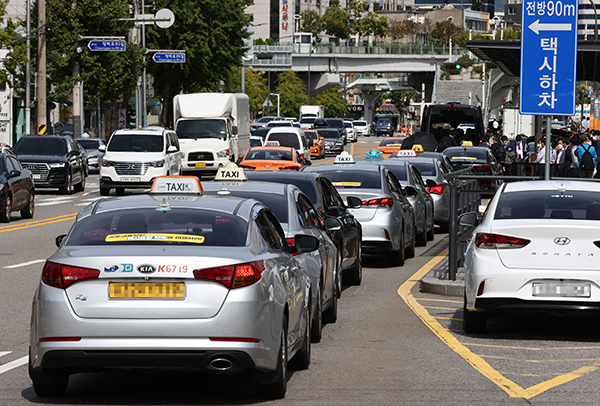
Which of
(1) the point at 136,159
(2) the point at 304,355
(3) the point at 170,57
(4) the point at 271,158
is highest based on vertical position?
(3) the point at 170,57

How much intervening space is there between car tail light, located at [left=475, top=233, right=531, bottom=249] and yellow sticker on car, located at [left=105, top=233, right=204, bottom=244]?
373 centimetres

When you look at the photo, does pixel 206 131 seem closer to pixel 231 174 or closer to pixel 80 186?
pixel 80 186

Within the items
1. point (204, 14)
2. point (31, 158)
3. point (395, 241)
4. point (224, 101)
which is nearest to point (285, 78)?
point (204, 14)

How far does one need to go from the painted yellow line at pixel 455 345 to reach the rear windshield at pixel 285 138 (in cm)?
3009

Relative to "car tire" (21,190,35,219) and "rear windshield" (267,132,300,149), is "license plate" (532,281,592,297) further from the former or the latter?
"rear windshield" (267,132,300,149)

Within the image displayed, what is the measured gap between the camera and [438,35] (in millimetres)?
159875

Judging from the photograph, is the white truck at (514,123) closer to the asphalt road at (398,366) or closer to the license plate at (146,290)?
the asphalt road at (398,366)

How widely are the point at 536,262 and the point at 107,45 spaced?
43.3 m

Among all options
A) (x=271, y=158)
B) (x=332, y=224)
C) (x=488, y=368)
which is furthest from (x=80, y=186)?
(x=488, y=368)

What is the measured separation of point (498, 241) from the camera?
398 inches

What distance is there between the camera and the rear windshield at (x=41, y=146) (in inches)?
1363

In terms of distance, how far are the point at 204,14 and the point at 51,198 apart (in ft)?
123

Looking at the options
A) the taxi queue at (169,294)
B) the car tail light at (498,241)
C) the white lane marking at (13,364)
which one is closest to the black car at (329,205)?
the car tail light at (498,241)

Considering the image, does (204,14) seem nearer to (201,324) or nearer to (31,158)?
(31,158)
